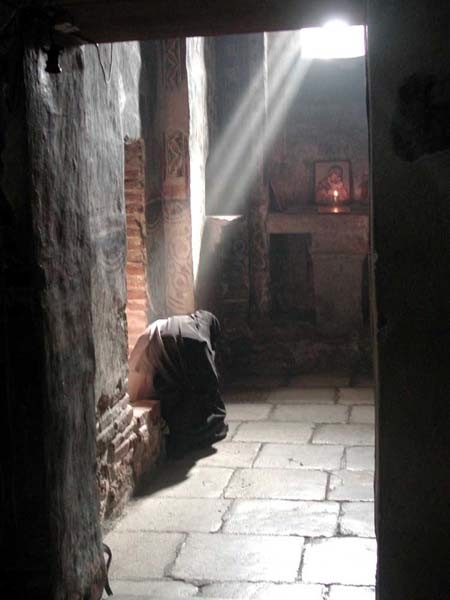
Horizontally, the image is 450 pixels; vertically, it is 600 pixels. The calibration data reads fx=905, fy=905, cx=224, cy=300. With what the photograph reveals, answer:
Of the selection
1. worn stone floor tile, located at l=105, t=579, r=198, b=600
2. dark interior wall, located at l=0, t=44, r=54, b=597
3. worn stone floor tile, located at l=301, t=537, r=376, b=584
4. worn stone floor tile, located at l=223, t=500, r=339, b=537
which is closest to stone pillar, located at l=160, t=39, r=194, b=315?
worn stone floor tile, located at l=223, t=500, r=339, b=537

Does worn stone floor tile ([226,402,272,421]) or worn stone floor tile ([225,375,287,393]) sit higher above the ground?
worn stone floor tile ([225,375,287,393])

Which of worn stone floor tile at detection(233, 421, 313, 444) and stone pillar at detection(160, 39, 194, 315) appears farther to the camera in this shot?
stone pillar at detection(160, 39, 194, 315)

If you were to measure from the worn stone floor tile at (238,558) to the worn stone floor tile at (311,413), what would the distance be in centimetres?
235

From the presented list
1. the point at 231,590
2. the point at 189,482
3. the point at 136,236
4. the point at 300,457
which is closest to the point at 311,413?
the point at 300,457

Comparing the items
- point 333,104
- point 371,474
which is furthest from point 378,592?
point 333,104

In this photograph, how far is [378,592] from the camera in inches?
121

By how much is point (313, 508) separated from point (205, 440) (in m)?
1.33

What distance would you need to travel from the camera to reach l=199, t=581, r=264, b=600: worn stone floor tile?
414cm

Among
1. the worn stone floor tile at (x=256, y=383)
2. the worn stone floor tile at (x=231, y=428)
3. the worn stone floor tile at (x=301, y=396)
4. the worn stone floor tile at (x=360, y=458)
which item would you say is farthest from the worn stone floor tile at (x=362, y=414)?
the worn stone floor tile at (x=256, y=383)

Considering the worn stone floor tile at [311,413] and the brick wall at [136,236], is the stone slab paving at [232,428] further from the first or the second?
the brick wall at [136,236]

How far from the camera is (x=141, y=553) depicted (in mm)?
4711

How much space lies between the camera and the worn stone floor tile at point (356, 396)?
768cm

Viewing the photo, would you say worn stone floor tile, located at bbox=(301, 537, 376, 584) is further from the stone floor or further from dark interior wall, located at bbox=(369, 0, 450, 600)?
dark interior wall, located at bbox=(369, 0, 450, 600)

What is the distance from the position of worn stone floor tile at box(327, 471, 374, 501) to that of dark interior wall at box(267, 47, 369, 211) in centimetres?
427
